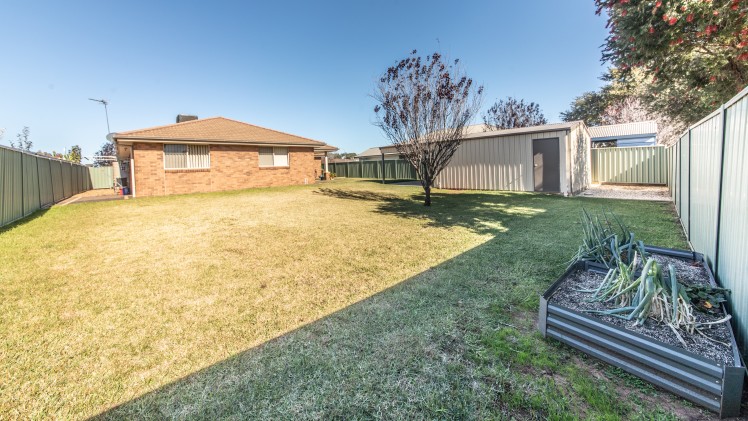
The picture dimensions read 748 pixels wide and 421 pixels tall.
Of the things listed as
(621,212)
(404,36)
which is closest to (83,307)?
(621,212)

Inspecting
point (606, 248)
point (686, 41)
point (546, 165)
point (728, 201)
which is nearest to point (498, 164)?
point (546, 165)

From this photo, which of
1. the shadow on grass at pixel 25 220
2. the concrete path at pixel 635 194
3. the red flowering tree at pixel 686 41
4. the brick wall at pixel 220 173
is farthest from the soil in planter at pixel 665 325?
the brick wall at pixel 220 173

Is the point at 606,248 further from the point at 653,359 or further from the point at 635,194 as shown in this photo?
the point at 635,194

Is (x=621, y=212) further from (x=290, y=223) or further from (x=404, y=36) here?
(x=404, y=36)

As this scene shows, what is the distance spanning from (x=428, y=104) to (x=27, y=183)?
41.9 feet

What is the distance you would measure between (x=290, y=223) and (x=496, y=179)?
10271 millimetres

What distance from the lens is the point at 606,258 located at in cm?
333

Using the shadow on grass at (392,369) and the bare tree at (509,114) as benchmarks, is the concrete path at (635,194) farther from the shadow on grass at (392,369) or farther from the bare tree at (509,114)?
the bare tree at (509,114)

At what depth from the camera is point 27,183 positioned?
30.5ft

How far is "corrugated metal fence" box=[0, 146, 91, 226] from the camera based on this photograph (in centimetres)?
760

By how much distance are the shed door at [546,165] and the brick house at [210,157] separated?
1251 cm

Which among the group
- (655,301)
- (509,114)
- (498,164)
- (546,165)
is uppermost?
(509,114)

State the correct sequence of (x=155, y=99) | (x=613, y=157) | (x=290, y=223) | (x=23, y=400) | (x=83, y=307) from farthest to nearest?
(x=155, y=99) → (x=613, y=157) → (x=290, y=223) → (x=83, y=307) → (x=23, y=400)

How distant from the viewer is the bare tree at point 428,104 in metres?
9.52
